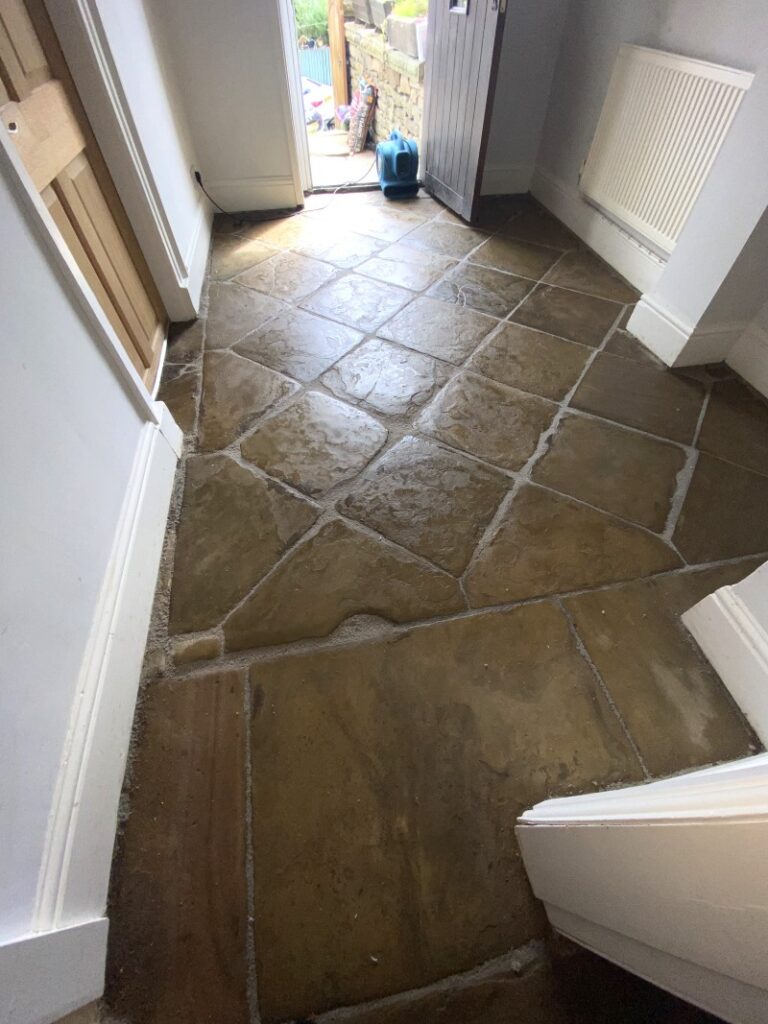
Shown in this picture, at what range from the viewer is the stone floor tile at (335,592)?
1.27m

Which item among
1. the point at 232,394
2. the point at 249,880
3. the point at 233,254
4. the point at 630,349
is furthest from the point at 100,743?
the point at 233,254

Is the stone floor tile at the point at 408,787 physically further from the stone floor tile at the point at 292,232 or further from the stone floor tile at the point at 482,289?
the stone floor tile at the point at 292,232

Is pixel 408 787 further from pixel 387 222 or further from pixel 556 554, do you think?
pixel 387 222

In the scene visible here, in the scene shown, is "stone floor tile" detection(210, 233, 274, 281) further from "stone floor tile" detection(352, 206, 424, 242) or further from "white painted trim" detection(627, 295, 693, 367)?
"white painted trim" detection(627, 295, 693, 367)

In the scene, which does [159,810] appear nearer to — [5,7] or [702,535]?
[702,535]

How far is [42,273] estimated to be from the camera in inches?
41.1

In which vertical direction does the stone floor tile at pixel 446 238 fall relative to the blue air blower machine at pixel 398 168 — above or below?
below

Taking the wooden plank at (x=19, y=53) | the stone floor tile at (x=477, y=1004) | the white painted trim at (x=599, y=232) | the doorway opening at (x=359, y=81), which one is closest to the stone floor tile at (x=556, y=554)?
the stone floor tile at (x=477, y=1004)

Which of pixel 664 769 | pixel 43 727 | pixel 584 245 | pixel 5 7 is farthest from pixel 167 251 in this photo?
pixel 664 769

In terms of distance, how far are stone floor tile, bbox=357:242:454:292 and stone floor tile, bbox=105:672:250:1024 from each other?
2.09 metres

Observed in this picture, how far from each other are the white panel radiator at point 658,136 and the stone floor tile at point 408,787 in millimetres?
1939

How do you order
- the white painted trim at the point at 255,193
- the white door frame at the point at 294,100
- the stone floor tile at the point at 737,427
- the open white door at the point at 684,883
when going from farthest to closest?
the white painted trim at the point at 255,193
the white door frame at the point at 294,100
the stone floor tile at the point at 737,427
the open white door at the point at 684,883

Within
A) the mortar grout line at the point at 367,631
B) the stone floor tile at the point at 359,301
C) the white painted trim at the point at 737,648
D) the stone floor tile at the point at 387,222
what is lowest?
the stone floor tile at the point at 387,222

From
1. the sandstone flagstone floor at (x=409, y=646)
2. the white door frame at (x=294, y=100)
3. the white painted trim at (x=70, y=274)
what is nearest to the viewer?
the sandstone flagstone floor at (x=409, y=646)
